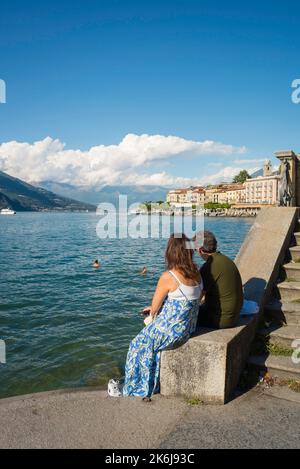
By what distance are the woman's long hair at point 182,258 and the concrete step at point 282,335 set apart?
1796mm

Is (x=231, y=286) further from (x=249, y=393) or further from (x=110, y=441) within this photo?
(x=110, y=441)

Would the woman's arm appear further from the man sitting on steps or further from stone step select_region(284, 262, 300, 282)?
stone step select_region(284, 262, 300, 282)

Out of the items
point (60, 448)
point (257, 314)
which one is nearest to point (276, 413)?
point (257, 314)

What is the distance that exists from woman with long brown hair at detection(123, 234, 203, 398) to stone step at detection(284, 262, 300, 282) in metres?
3.01

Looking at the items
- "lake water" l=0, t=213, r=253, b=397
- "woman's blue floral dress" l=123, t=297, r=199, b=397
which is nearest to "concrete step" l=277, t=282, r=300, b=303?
"woman's blue floral dress" l=123, t=297, r=199, b=397

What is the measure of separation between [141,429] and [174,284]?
5.26 feet

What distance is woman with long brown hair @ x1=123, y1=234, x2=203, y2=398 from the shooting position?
181 inches

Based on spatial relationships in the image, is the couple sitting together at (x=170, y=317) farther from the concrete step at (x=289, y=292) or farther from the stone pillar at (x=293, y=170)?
the stone pillar at (x=293, y=170)

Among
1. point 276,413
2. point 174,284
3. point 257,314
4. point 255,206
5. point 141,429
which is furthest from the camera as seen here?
point 255,206

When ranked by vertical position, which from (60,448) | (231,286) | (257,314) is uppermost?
(231,286)

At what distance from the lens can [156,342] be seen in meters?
4.61

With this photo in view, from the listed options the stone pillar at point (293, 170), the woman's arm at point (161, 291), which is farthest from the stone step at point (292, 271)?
the stone pillar at point (293, 170)

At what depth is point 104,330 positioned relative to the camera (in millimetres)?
11039

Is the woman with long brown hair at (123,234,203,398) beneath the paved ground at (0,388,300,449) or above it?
above
